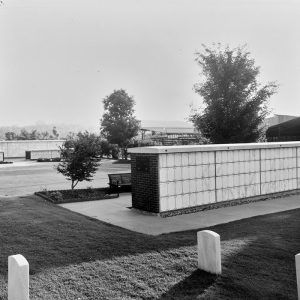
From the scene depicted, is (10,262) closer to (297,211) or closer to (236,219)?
(236,219)

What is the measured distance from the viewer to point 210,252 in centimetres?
698

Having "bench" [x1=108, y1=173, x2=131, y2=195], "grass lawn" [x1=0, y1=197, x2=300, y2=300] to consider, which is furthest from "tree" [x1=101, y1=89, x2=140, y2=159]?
"grass lawn" [x1=0, y1=197, x2=300, y2=300]

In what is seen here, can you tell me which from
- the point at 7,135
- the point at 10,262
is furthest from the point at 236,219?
the point at 7,135

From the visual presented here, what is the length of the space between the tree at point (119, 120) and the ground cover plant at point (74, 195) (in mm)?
29375

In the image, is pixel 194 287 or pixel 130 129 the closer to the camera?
pixel 194 287

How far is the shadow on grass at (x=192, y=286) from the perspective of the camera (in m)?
6.17

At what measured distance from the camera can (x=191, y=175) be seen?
43.4 ft

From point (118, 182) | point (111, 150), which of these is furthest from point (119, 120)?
point (118, 182)

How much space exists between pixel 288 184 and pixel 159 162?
7.24 m

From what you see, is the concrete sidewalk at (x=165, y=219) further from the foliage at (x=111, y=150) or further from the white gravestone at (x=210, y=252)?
the foliage at (x=111, y=150)

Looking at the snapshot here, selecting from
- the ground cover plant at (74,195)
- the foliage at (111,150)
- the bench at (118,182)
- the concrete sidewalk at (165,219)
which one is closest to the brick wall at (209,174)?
the concrete sidewalk at (165,219)

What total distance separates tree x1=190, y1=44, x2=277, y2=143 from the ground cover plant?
13.1 metres

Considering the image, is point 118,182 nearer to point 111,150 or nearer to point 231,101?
point 231,101

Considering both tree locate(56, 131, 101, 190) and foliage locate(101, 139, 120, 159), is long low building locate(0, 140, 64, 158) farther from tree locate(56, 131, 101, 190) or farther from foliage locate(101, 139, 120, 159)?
tree locate(56, 131, 101, 190)
